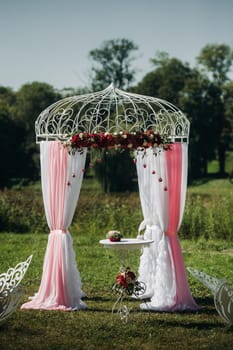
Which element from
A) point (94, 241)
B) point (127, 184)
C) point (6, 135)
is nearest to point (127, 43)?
point (6, 135)

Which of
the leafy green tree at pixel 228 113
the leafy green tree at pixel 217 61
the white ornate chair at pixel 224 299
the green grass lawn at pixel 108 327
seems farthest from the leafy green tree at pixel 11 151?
the white ornate chair at pixel 224 299

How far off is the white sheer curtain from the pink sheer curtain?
0.21 ft

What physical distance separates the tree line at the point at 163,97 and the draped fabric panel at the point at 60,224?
78.1 ft

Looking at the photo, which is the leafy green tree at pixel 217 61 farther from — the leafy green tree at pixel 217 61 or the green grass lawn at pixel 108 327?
the green grass lawn at pixel 108 327

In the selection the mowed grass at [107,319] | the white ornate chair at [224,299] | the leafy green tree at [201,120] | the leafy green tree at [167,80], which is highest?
the leafy green tree at [167,80]

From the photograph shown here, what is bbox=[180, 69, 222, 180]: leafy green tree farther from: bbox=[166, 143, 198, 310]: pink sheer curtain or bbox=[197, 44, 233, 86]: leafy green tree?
bbox=[166, 143, 198, 310]: pink sheer curtain

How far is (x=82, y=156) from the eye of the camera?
870cm

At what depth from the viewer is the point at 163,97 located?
36.3 m

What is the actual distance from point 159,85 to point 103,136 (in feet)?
96.7

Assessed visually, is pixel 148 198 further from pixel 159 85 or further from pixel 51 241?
pixel 159 85

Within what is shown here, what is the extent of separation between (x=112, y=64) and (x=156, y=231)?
1184 inches

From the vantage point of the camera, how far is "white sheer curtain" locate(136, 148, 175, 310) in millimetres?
8688

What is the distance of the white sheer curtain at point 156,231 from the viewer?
28.5 feet

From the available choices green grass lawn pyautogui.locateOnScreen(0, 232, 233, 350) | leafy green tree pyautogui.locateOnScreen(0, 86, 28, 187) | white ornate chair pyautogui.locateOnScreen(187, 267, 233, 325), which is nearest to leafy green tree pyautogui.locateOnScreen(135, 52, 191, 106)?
leafy green tree pyautogui.locateOnScreen(0, 86, 28, 187)
